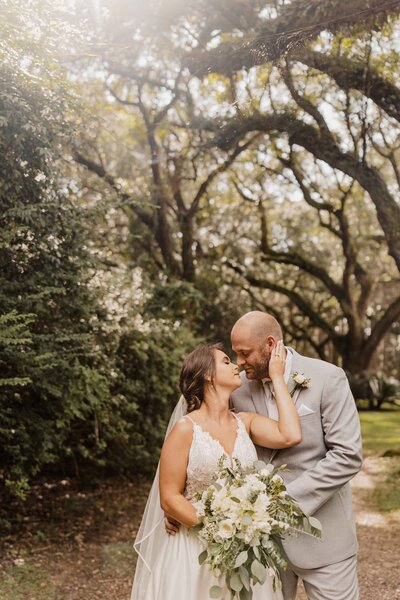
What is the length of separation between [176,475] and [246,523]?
22.1 inches

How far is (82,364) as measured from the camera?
7141mm

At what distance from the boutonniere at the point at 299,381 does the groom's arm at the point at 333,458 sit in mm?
102

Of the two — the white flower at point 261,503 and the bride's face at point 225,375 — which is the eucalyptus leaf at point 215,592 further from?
the bride's face at point 225,375

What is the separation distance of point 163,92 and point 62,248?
994cm

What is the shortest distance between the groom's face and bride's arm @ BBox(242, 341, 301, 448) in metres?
0.05

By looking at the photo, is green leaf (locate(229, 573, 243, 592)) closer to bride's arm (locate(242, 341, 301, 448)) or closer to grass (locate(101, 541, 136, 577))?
bride's arm (locate(242, 341, 301, 448))

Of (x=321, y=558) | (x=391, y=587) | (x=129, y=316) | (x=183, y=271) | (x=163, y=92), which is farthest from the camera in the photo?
(x=183, y=271)

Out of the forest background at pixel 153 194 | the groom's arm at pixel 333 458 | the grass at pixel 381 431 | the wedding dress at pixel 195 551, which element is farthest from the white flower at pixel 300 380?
the grass at pixel 381 431

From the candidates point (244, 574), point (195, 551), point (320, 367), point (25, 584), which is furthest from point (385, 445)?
point (244, 574)

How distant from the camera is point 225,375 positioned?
130 inches

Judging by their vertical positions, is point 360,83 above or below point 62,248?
above

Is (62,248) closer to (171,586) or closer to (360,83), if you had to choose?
(171,586)

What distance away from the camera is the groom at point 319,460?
3.05m

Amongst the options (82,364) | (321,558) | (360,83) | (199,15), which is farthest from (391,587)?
(199,15)
